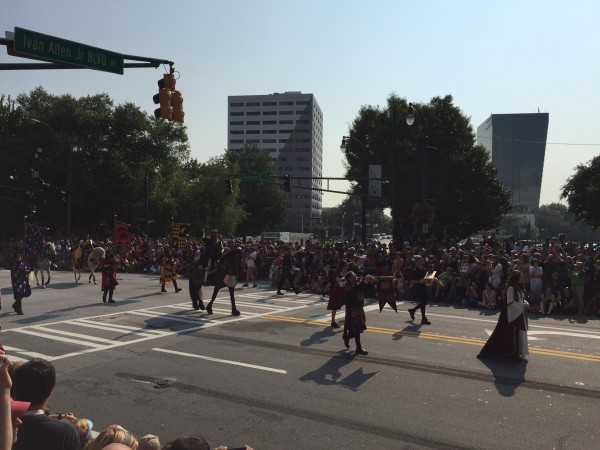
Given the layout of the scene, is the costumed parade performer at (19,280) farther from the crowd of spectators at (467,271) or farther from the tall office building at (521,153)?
the tall office building at (521,153)

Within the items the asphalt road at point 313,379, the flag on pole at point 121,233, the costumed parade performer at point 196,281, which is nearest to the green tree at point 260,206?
the flag on pole at point 121,233

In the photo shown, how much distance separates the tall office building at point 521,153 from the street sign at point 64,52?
5520 inches

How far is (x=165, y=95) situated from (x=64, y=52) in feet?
9.38

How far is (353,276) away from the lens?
10.4 metres

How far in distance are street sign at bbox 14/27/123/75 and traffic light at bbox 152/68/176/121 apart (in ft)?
4.92

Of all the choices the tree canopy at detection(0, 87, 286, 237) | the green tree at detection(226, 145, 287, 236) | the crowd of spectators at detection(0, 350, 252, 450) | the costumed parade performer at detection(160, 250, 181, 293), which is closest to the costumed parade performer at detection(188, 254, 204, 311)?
the costumed parade performer at detection(160, 250, 181, 293)

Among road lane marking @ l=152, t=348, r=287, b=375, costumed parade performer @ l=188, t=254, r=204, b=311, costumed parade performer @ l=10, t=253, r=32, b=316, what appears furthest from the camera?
costumed parade performer @ l=188, t=254, r=204, b=311

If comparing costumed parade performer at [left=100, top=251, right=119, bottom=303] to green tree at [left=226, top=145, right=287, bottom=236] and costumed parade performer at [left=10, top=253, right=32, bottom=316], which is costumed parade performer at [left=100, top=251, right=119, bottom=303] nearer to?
costumed parade performer at [left=10, top=253, right=32, bottom=316]

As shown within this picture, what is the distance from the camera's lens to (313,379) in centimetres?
840

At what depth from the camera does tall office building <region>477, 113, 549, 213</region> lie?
15012cm

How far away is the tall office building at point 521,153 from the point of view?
5910 inches

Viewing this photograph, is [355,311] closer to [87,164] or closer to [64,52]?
[64,52]

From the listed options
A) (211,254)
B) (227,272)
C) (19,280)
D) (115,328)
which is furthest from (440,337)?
(19,280)

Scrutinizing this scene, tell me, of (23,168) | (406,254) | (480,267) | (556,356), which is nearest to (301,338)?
(556,356)
